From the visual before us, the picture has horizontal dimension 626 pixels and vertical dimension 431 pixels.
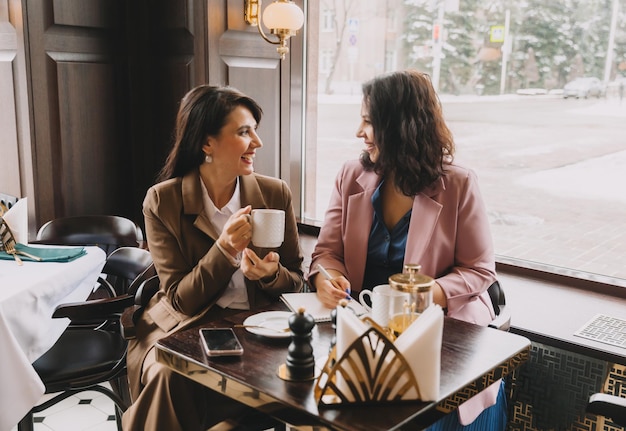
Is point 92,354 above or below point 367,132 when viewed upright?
below

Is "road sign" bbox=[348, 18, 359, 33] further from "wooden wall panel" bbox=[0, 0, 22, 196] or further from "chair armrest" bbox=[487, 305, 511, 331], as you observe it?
"chair armrest" bbox=[487, 305, 511, 331]

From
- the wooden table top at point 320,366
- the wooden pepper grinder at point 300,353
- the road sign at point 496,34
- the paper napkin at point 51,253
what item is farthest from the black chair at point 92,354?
the road sign at point 496,34

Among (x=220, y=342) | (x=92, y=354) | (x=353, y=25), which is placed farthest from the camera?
(x=353, y=25)

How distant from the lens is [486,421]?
235 cm

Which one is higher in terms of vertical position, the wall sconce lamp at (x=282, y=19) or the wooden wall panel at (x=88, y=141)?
the wall sconce lamp at (x=282, y=19)

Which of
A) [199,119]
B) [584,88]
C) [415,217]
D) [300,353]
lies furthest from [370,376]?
[584,88]

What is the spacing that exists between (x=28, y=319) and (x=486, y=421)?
158 centimetres

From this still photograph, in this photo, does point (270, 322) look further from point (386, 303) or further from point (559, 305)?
point (559, 305)

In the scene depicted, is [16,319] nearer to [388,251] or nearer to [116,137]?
[388,251]

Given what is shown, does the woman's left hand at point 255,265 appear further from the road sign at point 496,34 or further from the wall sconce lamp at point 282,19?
the road sign at point 496,34

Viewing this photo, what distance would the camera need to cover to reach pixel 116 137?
12.3 ft

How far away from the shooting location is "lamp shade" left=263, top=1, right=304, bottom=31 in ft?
10.3

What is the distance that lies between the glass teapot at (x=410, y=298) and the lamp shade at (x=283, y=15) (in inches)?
74.1

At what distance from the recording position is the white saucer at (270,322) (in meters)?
1.77
